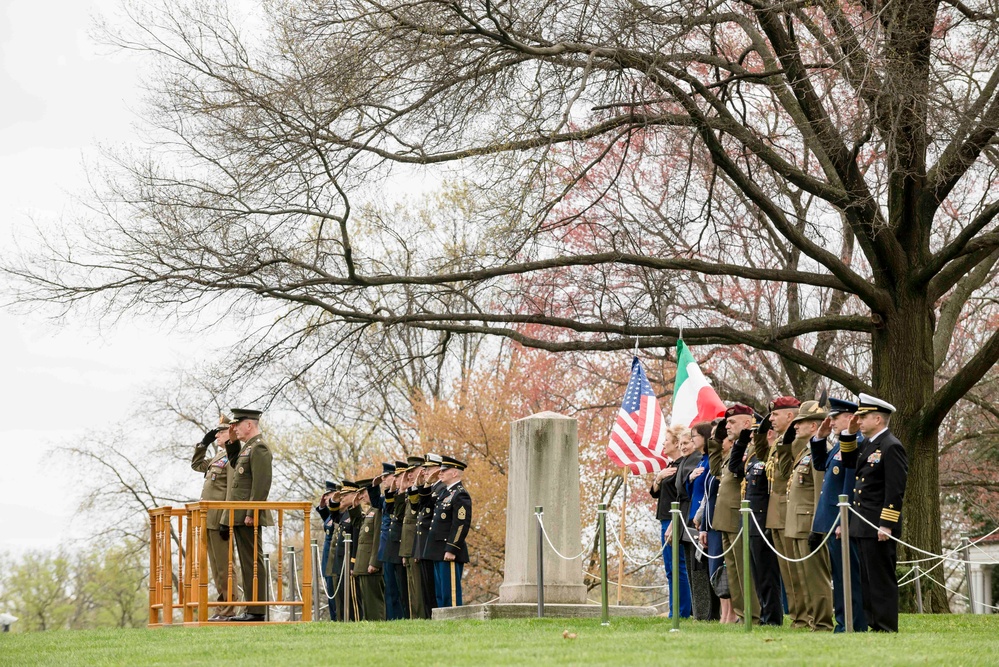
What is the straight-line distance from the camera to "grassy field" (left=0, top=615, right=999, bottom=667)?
25.5 ft

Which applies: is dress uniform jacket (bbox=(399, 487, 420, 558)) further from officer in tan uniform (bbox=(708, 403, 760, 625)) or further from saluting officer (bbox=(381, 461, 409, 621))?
officer in tan uniform (bbox=(708, 403, 760, 625))

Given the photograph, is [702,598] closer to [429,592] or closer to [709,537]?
[709,537]

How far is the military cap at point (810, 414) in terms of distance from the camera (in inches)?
438

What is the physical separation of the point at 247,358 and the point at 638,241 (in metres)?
6.13

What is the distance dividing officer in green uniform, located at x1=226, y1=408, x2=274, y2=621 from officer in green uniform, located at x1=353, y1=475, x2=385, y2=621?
414 cm

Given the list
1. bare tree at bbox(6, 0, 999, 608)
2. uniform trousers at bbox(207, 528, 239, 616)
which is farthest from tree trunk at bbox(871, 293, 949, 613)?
uniform trousers at bbox(207, 528, 239, 616)

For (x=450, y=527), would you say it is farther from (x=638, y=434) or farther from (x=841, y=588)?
(x=841, y=588)

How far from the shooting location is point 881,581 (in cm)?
1017

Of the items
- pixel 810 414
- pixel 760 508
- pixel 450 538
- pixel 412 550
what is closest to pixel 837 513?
pixel 810 414

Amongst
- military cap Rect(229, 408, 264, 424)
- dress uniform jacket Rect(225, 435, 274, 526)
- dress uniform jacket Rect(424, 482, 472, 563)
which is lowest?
dress uniform jacket Rect(424, 482, 472, 563)

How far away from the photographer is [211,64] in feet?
55.5

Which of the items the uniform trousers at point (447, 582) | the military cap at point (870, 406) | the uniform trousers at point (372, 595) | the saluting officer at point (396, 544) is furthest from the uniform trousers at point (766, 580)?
the uniform trousers at point (372, 595)

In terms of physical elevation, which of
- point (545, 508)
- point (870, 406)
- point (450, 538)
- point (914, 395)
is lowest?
point (450, 538)

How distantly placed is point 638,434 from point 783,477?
21.8 ft
